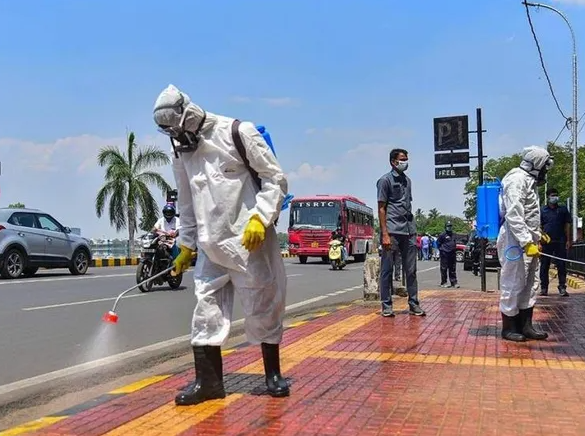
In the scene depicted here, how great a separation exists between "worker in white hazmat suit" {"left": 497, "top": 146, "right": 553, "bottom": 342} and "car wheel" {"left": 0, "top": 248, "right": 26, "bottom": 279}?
43.2 feet

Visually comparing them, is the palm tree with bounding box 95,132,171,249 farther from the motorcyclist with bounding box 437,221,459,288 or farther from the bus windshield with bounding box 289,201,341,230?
the motorcyclist with bounding box 437,221,459,288

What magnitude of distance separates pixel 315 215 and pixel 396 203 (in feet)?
71.2

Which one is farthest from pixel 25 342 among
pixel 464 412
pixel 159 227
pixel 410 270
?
pixel 159 227

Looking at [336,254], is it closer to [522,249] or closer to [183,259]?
[522,249]

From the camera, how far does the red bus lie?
2900 cm

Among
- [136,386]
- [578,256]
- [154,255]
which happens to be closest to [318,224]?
[578,256]

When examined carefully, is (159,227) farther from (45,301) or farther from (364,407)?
(364,407)

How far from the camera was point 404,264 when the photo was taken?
8.41m

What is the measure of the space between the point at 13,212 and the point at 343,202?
16386mm

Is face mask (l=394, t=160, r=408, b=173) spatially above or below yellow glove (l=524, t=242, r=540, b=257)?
above

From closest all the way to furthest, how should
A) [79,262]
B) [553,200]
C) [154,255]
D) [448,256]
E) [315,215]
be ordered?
[553,200], [154,255], [448,256], [79,262], [315,215]

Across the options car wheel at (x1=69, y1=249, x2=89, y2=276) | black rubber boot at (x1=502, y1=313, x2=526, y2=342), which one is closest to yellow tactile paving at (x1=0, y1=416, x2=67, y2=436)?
black rubber boot at (x1=502, y1=313, x2=526, y2=342)

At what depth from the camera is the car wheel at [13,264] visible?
16.2 m

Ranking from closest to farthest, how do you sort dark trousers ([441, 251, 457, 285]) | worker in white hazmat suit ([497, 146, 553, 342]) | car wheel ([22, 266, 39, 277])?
worker in white hazmat suit ([497, 146, 553, 342]) < dark trousers ([441, 251, 457, 285]) < car wheel ([22, 266, 39, 277])
